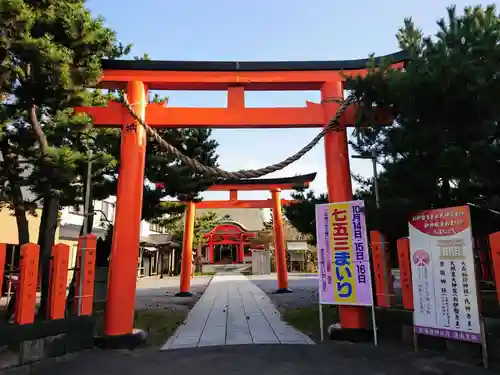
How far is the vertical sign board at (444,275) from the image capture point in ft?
15.4

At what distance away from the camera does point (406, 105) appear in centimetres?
490

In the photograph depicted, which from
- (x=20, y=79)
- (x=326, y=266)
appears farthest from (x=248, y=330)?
(x=20, y=79)

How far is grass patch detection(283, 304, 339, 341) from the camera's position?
7102mm

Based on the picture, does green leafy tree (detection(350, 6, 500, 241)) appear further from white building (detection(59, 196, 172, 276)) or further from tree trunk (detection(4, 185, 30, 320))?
white building (detection(59, 196, 172, 276))

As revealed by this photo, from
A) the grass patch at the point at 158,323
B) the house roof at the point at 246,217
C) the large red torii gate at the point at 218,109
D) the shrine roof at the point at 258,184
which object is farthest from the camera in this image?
the house roof at the point at 246,217

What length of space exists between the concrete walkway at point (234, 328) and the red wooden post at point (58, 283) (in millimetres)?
1693

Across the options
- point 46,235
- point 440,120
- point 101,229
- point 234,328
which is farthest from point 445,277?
point 101,229

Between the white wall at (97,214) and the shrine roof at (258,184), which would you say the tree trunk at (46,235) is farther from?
the white wall at (97,214)

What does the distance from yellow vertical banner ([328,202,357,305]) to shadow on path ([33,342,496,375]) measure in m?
0.79

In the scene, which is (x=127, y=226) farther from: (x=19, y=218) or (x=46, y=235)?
(x=19, y=218)

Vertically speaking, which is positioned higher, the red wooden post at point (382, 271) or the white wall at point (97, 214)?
the white wall at point (97, 214)

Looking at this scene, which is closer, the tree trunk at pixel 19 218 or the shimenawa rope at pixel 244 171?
the shimenawa rope at pixel 244 171

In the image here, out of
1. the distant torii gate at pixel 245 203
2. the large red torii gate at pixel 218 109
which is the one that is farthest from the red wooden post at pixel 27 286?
the distant torii gate at pixel 245 203

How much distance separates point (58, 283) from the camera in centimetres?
533
